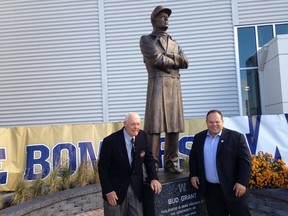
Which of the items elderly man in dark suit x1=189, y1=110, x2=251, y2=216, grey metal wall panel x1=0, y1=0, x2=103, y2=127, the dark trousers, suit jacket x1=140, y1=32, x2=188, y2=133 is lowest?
the dark trousers

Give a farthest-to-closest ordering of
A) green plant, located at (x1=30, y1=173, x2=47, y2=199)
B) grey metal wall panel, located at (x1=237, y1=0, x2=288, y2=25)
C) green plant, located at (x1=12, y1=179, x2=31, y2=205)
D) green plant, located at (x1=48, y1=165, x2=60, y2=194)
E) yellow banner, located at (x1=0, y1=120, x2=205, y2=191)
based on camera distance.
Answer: grey metal wall panel, located at (x1=237, y1=0, x2=288, y2=25) → yellow banner, located at (x1=0, y1=120, x2=205, y2=191) → green plant, located at (x1=48, y1=165, x2=60, y2=194) → green plant, located at (x1=30, y1=173, x2=47, y2=199) → green plant, located at (x1=12, y1=179, x2=31, y2=205)

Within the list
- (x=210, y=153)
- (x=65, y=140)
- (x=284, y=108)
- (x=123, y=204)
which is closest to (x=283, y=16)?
(x=284, y=108)

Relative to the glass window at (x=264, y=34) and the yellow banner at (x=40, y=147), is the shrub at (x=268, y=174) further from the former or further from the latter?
Result: the glass window at (x=264, y=34)

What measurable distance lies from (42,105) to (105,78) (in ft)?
8.05

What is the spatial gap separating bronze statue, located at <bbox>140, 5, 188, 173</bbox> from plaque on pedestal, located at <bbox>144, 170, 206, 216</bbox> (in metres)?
0.44

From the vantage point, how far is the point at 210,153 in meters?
3.16

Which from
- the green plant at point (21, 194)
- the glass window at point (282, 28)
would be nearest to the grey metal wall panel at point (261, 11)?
the glass window at point (282, 28)

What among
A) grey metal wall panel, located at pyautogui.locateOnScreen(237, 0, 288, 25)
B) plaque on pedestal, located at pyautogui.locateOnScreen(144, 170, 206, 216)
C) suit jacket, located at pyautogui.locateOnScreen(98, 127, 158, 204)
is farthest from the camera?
grey metal wall panel, located at pyautogui.locateOnScreen(237, 0, 288, 25)

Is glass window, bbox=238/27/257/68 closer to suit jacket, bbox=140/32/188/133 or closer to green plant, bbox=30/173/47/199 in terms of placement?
suit jacket, bbox=140/32/188/133

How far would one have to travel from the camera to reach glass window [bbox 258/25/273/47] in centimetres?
1062

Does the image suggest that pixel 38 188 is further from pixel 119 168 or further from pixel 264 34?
pixel 264 34

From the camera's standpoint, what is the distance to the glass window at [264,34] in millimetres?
10617

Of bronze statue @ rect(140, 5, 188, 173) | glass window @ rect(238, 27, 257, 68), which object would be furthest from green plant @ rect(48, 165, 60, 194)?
glass window @ rect(238, 27, 257, 68)

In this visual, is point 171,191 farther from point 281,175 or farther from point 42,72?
point 42,72
